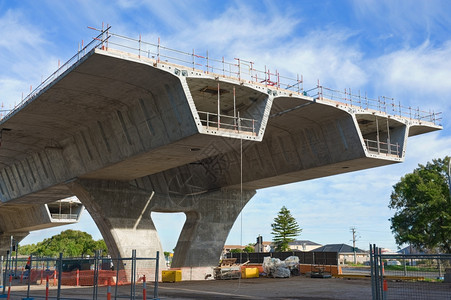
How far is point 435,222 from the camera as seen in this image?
2111 inches

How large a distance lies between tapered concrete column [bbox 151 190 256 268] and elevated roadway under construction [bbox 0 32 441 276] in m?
0.10

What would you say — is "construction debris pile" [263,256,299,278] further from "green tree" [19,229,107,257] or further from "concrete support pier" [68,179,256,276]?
"green tree" [19,229,107,257]

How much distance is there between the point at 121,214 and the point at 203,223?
791 cm

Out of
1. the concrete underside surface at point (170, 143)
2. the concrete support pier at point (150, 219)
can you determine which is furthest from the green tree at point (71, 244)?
the concrete support pier at point (150, 219)

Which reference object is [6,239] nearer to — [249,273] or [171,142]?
[249,273]

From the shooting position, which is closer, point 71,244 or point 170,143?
point 170,143

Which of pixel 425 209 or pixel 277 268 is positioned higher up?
pixel 425 209

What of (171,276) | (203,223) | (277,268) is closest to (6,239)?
(203,223)

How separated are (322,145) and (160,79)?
44.3 ft

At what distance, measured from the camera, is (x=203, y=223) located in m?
39.7

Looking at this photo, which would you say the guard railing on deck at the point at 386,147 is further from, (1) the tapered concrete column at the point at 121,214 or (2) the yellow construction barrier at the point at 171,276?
(1) the tapered concrete column at the point at 121,214

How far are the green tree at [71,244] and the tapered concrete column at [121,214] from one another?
75504mm

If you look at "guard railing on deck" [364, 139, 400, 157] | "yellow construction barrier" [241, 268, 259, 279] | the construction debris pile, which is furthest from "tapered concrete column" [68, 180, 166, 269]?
"guard railing on deck" [364, 139, 400, 157]

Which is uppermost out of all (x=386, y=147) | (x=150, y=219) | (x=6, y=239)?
(x=386, y=147)
